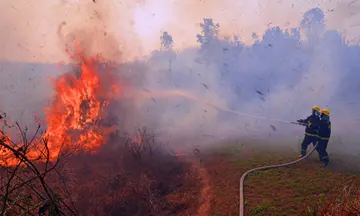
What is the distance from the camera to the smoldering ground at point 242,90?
20.7m

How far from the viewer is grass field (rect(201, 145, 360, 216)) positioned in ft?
25.5

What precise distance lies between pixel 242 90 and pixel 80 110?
2976 centimetres

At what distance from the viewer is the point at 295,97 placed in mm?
34469

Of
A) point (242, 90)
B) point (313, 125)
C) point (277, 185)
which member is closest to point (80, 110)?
point (277, 185)

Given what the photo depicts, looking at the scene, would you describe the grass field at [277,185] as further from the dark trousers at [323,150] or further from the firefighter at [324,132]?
the firefighter at [324,132]

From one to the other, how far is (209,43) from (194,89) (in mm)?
19571

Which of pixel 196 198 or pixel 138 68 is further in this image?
pixel 138 68

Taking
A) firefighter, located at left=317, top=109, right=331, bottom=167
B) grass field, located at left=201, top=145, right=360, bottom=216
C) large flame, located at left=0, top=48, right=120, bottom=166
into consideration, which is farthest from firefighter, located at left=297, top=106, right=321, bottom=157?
large flame, located at left=0, top=48, right=120, bottom=166

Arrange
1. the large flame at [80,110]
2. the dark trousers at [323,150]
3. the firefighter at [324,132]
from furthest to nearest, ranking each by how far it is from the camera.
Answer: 1. the large flame at [80,110]
2. the dark trousers at [323,150]
3. the firefighter at [324,132]

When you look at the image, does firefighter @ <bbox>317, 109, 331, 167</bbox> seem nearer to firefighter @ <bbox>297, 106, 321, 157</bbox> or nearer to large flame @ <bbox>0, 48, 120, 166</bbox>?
firefighter @ <bbox>297, 106, 321, 157</bbox>

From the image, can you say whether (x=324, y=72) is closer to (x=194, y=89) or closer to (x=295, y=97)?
(x=295, y=97)

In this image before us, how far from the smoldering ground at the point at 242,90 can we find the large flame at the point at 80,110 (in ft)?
8.42

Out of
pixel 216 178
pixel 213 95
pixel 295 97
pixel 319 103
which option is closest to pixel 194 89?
pixel 213 95

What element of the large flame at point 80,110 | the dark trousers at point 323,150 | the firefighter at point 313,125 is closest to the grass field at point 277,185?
the dark trousers at point 323,150
